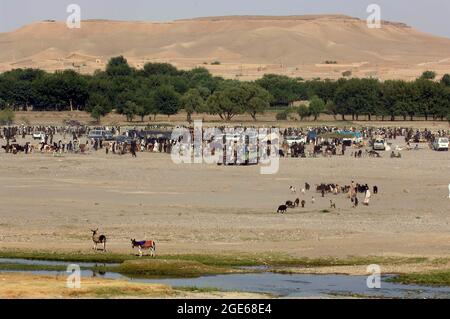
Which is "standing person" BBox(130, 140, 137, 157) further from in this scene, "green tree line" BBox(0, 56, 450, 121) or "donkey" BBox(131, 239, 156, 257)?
"green tree line" BBox(0, 56, 450, 121)

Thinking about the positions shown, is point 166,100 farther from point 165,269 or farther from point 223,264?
point 165,269

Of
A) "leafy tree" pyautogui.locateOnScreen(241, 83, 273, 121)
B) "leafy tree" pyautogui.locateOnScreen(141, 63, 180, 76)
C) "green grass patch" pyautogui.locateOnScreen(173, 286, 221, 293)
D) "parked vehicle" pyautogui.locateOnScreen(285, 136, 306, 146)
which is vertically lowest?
"green grass patch" pyautogui.locateOnScreen(173, 286, 221, 293)

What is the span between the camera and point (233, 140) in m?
71.0

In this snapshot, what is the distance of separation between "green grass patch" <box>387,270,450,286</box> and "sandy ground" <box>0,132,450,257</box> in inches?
117

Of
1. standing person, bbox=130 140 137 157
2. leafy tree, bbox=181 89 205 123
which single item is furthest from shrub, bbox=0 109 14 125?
standing person, bbox=130 140 137 157

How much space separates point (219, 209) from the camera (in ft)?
128

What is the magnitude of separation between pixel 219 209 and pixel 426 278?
45.5 feet

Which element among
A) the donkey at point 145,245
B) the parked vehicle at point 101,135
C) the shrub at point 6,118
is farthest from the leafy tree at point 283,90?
the donkey at point 145,245

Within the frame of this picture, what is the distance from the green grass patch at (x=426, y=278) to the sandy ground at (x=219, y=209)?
2.98m

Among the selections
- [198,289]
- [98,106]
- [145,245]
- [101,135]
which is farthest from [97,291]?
[98,106]

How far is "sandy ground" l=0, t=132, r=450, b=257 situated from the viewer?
3122cm

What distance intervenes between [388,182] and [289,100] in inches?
3294
